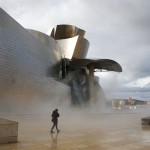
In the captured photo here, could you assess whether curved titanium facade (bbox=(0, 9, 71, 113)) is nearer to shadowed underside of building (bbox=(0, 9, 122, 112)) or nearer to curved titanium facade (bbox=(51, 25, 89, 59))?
shadowed underside of building (bbox=(0, 9, 122, 112))

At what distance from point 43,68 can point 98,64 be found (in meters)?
15.8

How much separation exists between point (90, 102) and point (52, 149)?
1694 inches

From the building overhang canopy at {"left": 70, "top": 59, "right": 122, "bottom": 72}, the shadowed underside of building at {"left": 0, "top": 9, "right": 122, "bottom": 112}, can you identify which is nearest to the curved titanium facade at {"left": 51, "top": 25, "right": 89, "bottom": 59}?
the shadowed underside of building at {"left": 0, "top": 9, "right": 122, "bottom": 112}

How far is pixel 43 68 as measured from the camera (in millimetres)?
37156

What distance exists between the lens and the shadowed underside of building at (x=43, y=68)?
27547mm

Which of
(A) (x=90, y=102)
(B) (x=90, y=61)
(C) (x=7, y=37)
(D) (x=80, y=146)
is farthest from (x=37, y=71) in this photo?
(D) (x=80, y=146)

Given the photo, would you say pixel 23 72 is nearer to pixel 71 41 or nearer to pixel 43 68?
pixel 43 68

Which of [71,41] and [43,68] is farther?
[71,41]

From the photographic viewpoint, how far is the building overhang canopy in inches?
1855

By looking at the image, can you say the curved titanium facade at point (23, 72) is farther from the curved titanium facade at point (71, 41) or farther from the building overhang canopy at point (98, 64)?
the curved titanium facade at point (71, 41)

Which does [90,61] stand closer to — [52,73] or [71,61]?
[71,61]

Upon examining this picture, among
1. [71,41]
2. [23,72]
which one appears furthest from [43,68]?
[71,41]

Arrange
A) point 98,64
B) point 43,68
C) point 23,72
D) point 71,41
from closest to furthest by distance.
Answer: point 23,72 < point 43,68 < point 98,64 < point 71,41

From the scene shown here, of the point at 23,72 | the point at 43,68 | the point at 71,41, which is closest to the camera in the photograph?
the point at 23,72
